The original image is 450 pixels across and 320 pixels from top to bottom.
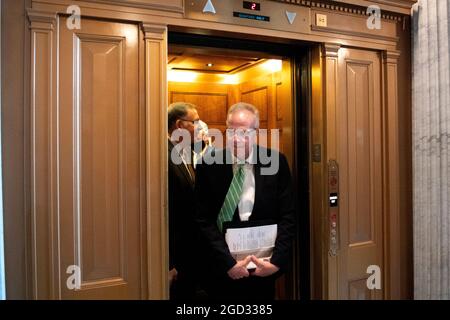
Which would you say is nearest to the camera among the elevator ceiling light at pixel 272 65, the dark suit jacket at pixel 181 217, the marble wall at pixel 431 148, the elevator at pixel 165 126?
the elevator at pixel 165 126

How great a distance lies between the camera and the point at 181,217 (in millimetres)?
2012

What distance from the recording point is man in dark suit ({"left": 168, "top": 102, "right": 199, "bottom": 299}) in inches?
78.2

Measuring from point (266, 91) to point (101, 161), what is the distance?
1117 mm

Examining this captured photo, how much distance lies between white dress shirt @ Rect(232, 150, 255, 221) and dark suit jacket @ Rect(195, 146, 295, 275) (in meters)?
0.02

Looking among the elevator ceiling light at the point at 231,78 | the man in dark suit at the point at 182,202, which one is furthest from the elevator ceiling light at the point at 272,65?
the man in dark suit at the point at 182,202

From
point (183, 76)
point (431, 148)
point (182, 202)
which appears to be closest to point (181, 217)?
point (182, 202)

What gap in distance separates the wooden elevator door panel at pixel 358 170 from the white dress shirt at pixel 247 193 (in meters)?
0.59

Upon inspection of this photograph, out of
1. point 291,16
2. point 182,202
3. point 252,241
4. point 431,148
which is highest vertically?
point 291,16

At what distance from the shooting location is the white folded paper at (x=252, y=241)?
5.74 feet

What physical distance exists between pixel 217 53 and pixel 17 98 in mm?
991

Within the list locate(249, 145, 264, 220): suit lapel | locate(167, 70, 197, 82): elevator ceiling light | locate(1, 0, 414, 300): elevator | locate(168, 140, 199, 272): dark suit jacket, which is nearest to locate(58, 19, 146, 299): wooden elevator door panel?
locate(1, 0, 414, 300): elevator

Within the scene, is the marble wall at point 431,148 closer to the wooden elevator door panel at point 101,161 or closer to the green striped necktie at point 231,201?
the green striped necktie at point 231,201

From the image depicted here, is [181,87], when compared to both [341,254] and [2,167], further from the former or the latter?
[341,254]

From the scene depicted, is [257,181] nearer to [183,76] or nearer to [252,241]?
[252,241]
